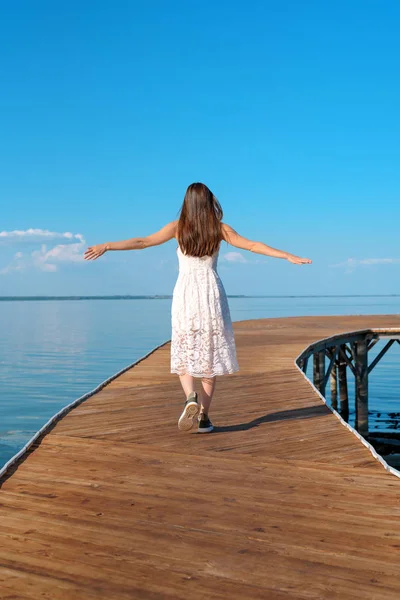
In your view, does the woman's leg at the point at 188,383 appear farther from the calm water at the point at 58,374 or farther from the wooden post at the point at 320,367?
the wooden post at the point at 320,367

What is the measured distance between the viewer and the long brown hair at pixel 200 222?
5.18 meters

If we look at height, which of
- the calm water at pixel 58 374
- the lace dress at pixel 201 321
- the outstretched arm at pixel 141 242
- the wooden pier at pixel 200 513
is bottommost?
the calm water at pixel 58 374

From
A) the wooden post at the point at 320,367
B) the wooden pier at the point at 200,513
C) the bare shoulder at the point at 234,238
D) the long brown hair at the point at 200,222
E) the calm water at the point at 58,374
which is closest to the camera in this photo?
the wooden pier at the point at 200,513

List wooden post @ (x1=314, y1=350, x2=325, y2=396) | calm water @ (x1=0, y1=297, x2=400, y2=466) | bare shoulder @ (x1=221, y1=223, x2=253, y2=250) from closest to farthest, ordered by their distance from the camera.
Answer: bare shoulder @ (x1=221, y1=223, x2=253, y2=250) → wooden post @ (x1=314, y1=350, x2=325, y2=396) → calm water @ (x1=0, y1=297, x2=400, y2=466)

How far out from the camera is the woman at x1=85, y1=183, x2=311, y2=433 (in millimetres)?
5215

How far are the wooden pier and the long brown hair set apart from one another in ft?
5.39

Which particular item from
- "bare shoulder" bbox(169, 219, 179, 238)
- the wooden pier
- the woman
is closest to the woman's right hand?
the woman

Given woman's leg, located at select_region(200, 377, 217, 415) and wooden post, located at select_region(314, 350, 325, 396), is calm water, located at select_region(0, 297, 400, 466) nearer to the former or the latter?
wooden post, located at select_region(314, 350, 325, 396)

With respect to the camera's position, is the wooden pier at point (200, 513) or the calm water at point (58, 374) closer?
the wooden pier at point (200, 513)

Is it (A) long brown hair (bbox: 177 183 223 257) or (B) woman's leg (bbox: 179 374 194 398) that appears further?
(B) woman's leg (bbox: 179 374 194 398)

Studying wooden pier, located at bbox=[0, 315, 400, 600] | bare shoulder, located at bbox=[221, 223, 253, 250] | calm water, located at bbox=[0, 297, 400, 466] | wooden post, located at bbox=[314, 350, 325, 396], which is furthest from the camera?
calm water, located at bbox=[0, 297, 400, 466]

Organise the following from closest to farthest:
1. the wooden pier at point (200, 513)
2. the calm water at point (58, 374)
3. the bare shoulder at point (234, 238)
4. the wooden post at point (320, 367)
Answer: the wooden pier at point (200, 513) < the bare shoulder at point (234, 238) < the wooden post at point (320, 367) < the calm water at point (58, 374)

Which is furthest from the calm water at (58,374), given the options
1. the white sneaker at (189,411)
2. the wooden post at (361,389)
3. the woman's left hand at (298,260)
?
the woman's left hand at (298,260)

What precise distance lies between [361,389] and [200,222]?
12.6 meters
